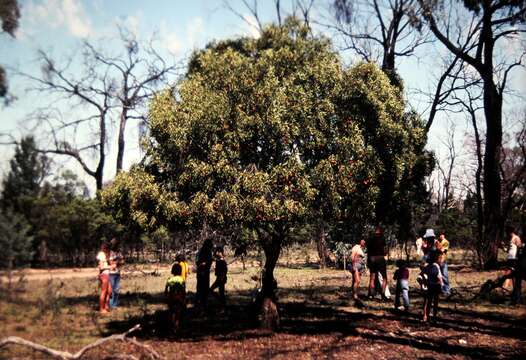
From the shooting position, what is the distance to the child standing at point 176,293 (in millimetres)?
9195

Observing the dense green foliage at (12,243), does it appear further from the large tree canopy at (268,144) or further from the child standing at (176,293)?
the child standing at (176,293)

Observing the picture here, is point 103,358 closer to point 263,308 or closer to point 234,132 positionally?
point 263,308

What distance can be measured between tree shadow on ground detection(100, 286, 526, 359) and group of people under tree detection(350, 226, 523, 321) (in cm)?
59

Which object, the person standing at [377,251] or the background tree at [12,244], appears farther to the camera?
the person standing at [377,251]

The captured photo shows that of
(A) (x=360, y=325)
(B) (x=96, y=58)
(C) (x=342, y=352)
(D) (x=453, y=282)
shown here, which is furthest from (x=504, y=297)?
(B) (x=96, y=58)

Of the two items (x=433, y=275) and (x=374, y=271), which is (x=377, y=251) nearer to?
(x=374, y=271)

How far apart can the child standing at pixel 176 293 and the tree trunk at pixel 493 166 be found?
61.3 ft

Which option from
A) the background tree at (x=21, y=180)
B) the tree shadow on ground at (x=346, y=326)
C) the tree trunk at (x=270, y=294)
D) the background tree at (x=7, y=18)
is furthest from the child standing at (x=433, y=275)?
the background tree at (x=7, y=18)

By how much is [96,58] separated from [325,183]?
72.5ft

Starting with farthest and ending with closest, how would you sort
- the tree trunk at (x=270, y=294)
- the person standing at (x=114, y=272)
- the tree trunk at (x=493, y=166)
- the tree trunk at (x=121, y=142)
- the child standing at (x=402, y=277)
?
1. the tree trunk at (x=121, y=142)
2. the tree trunk at (x=493, y=166)
3. the person standing at (x=114, y=272)
4. the child standing at (x=402, y=277)
5. the tree trunk at (x=270, y=294)

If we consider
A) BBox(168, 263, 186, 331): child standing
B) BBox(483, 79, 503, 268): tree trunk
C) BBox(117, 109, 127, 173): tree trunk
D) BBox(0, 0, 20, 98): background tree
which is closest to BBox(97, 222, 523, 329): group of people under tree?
BBox(168, 263, 186, 331): child standing

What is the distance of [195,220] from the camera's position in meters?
8.79

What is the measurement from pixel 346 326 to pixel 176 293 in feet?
13.6

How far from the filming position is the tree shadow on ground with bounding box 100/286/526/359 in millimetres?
8692
